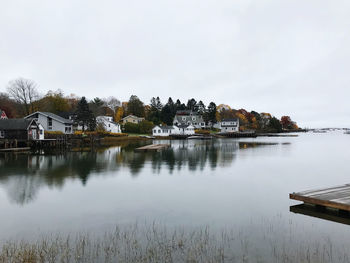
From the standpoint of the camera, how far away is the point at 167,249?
8391 mm

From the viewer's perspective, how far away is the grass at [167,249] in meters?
7.75

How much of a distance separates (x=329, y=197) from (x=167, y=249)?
7940 mm

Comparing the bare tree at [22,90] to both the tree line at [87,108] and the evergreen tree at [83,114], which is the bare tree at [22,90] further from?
the evergreen tree at [83,114]

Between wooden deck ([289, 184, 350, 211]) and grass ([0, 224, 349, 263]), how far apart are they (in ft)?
8.38

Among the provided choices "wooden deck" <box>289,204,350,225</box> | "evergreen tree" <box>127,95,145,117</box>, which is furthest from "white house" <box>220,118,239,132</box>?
"wooden deck" <box>289,204,350,225</box>

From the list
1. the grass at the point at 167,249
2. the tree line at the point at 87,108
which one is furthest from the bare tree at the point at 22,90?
the grass at the point at 167,249

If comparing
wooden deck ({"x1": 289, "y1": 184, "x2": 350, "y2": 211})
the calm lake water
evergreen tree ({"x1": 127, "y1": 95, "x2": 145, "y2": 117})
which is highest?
evergreen tree ({"x1": 127, "y1": 95, "x2": 145, "y2": 117})

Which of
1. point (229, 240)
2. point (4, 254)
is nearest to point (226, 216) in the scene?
point (229, 240)

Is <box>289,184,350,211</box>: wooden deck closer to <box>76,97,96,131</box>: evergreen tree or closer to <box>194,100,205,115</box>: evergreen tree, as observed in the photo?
<box>76,97,96,131</box>: evergreen tree

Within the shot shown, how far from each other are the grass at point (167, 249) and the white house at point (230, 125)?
119m

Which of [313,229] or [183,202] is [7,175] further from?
[313,229]

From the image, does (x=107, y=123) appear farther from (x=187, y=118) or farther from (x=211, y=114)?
(x=211, y=114)

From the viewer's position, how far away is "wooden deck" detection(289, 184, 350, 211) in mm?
10930

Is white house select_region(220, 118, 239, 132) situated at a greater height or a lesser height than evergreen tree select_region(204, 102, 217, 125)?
lesser
